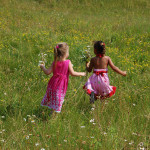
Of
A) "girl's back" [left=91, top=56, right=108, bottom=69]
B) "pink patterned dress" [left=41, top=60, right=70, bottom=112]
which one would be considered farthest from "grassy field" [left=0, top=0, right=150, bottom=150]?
"girl's back" [left=91, top=56, right=108, bottom=69]

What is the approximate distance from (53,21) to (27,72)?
535 cm

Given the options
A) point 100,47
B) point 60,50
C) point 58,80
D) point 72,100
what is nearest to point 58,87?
point 58,80

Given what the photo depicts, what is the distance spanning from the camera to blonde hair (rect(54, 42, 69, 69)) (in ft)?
12.1

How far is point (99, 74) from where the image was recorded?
4133 mm

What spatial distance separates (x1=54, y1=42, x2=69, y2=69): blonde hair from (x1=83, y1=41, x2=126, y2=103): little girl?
564mm

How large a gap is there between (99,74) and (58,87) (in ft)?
2.51

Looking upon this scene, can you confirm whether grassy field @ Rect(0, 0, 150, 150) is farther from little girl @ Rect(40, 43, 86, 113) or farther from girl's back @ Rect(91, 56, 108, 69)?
girl's back @ Rect(91, 56, 108, 69)

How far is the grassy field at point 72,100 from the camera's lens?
2.95 meters

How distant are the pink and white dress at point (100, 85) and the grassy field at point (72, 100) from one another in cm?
17

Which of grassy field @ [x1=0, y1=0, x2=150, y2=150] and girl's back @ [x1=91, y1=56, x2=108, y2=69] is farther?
girl's back @ [x1=91, y1=56, x2=108, y2=69]

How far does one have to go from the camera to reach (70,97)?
4324 mm

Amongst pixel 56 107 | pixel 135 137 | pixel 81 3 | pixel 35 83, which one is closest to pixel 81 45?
pixel 35 83

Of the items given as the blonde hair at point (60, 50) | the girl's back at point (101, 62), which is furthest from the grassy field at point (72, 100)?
the blonde hair at point (60, 50)

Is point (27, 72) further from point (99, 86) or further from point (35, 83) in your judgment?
point (99, 86)
